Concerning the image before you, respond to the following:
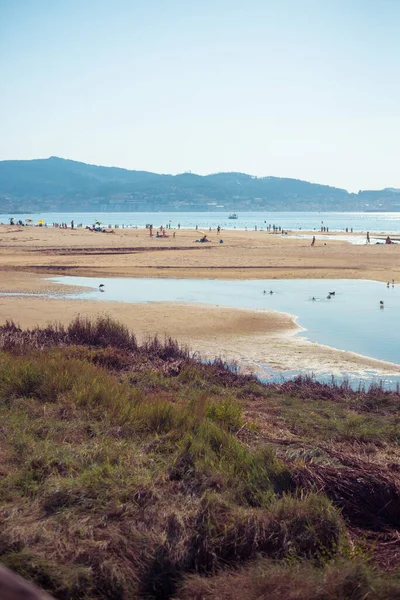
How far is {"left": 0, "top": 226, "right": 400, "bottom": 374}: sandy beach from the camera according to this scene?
15.6 m

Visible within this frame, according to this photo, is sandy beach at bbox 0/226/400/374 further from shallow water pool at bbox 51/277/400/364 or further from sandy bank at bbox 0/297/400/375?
shallow water pool at bbox 51/277/400/364

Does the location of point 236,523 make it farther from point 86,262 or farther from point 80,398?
point 86,262

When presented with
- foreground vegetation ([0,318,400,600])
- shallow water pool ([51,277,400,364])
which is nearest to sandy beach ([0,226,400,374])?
shallow water pool ([51,277,400,364])

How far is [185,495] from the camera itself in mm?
5359

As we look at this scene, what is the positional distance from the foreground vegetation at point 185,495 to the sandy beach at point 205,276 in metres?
6.53

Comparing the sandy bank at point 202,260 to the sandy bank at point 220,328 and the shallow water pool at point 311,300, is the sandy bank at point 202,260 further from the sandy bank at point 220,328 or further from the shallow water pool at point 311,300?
the sandy bank at point 220,328

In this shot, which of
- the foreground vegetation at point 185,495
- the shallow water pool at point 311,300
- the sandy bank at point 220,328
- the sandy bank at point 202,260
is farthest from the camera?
the sandy bank at point 202,260

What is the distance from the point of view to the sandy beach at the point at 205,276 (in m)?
15.6

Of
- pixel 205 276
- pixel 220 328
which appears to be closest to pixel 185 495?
pixel 220 328

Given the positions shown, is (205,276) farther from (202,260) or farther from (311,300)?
(311,300)

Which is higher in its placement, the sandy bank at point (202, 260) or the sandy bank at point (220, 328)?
the sandy bank at point (202, 260)

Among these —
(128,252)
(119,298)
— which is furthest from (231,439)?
(128,252)

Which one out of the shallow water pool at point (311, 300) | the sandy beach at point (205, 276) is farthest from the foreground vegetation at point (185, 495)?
the shallow water pool at point (311, 300)

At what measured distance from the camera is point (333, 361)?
14648 millimetres
